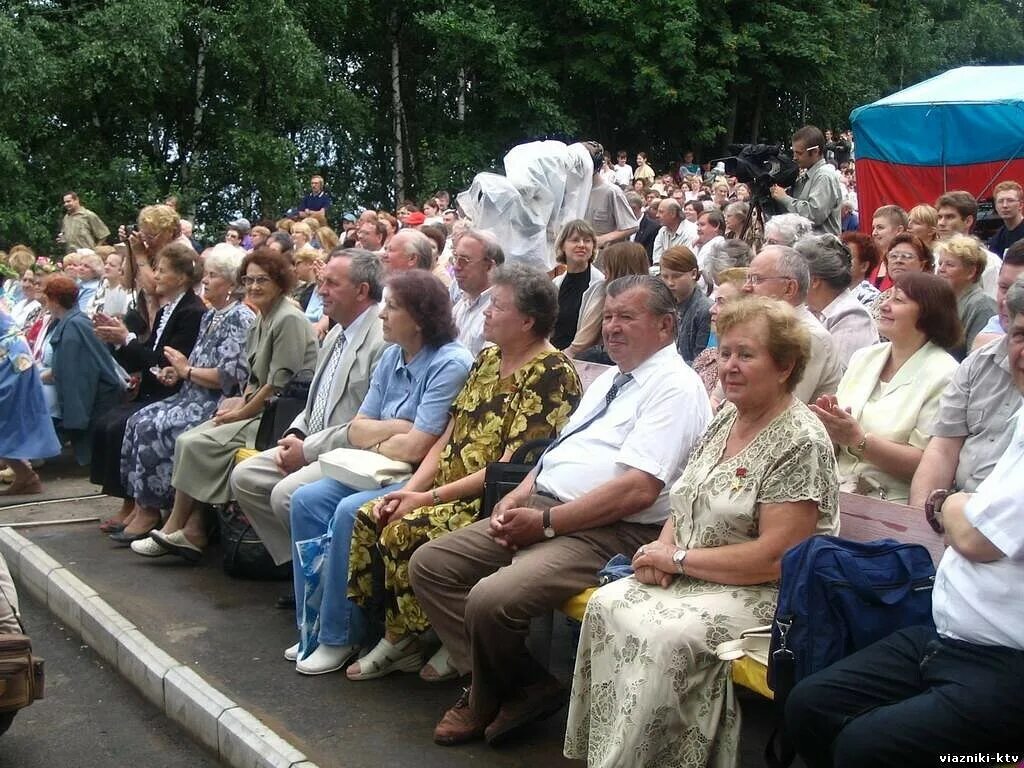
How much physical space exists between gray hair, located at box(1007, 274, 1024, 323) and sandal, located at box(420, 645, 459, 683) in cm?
249

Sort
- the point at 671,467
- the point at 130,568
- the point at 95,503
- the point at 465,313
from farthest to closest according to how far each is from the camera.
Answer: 1. the point at 95,503
2. the point at 465,313
3. the point at 130,568
4. the point at 671,467

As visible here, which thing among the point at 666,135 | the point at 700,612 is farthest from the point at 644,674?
the point at 666,135

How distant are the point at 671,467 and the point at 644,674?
879 mm

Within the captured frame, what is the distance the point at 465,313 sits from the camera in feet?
21.9

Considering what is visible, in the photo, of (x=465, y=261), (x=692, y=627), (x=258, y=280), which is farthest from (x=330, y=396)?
(x=692, y=627)

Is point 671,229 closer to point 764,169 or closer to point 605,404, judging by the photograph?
point 764,169

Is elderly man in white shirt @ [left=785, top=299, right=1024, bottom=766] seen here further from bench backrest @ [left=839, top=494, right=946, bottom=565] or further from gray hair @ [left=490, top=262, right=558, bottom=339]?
gray hair @ [left=490, top=262, right=558, bottom=339]

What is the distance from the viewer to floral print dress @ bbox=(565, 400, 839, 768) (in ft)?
10.8

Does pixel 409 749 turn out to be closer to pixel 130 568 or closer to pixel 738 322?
pixel 738 322

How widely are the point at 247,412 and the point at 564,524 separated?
9.01 feet

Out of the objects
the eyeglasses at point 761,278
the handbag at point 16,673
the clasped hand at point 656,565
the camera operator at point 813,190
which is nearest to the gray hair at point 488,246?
the eyeglasses at point 761,278

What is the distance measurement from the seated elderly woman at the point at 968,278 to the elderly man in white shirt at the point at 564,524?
5.48 feet

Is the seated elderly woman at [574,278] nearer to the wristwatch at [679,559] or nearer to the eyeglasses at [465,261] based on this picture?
the eyeglasses at [465,261]

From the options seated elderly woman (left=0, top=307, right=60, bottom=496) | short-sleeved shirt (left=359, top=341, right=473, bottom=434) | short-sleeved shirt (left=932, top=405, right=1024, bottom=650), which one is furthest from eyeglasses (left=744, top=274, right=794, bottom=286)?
seated elderly woman (left=0, top=307, right=60, bottom=496)
